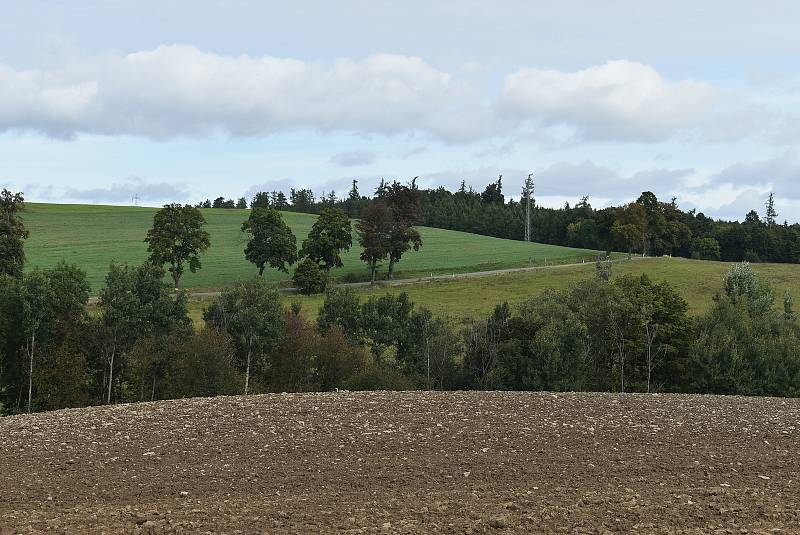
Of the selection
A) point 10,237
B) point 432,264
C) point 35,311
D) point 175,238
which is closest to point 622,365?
point 35,311

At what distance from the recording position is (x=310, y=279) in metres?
78.4

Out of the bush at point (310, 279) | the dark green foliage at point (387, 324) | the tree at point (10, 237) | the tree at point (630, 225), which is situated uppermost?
the tree at point (630, 225)

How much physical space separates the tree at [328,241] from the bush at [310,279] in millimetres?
4619

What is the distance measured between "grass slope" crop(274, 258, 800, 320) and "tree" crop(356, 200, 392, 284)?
237 inches

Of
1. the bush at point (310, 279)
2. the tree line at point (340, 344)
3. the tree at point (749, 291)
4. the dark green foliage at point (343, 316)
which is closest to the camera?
the tree line at point (340, 344)

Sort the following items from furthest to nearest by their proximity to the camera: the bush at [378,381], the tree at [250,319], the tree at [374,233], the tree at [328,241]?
the tree at [374,233], the tree at [328,241], the tree at [250,319], the bush at [378,381]

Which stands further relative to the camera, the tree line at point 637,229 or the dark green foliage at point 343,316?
the tree line at point 637,229

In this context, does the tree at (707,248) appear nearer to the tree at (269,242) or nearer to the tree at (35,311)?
the tree at (269,242)

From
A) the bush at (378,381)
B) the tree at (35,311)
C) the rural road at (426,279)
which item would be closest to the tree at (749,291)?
the bush at (378,381)

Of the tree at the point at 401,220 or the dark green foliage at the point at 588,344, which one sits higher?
the tree at the point at 401,220

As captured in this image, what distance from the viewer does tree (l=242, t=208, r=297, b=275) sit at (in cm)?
8506

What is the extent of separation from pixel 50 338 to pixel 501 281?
55.1 meters

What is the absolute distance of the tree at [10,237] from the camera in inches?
1887

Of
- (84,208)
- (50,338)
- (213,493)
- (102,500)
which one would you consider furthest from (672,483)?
(84,208)
